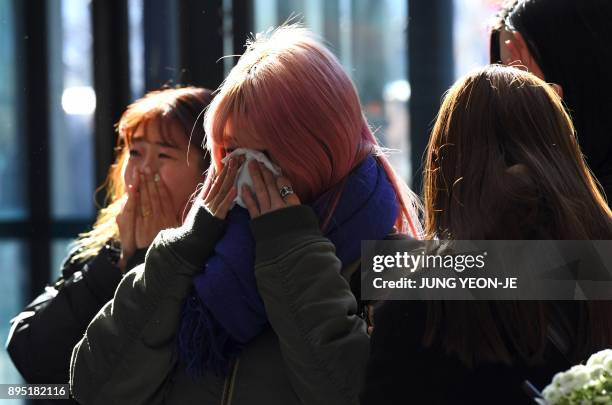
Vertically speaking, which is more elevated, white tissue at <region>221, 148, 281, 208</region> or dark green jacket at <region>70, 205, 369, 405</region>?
white tissue at <region>221, 148, 281, 208</region>

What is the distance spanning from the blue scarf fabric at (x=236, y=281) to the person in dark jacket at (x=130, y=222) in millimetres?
537

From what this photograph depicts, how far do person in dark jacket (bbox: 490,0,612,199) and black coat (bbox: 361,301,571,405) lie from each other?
73cm

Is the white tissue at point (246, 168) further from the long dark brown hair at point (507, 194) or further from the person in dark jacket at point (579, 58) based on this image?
the person in dark jacket at point (579, 58)

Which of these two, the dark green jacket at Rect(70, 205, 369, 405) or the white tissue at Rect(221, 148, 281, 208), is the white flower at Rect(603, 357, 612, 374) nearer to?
the dark green jacket at Rect(70, 205, 369, 405)

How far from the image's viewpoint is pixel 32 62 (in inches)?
161

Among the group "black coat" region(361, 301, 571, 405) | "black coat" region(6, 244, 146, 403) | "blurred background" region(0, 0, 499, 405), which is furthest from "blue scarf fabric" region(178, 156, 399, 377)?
"blurred background" region(0, 0, 499, 405)

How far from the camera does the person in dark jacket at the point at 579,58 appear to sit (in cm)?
222

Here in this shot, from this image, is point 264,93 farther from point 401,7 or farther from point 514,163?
point 401,7

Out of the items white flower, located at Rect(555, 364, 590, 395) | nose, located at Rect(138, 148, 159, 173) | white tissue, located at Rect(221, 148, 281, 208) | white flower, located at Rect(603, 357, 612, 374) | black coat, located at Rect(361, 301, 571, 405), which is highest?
white tissue, located at Rect(221, 148, 281, 208)

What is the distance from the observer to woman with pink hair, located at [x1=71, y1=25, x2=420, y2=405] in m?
1.84

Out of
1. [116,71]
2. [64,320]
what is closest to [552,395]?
[64,320]

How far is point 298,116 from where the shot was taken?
1952 mm

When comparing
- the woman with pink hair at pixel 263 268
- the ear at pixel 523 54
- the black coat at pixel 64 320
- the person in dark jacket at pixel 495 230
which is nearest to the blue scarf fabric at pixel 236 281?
the woman with pink hair at pixel 263 268

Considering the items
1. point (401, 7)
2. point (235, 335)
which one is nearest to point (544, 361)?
point (235, 335)
